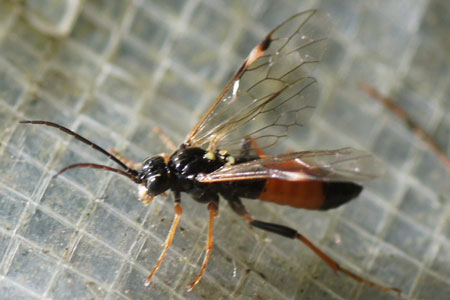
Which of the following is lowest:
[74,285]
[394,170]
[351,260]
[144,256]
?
[74,285]

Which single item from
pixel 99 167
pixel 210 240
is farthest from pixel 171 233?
pixel 99 167

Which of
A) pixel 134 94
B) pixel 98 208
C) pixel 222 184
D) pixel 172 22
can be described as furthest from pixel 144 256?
pixel 172 22

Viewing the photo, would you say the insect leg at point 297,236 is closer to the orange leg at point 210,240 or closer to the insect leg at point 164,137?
the orange leg at point 210,240

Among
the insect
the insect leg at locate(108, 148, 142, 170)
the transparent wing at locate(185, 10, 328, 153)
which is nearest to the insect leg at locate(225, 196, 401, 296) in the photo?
the insect

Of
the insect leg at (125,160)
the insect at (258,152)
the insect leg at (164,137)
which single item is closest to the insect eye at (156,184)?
the insect at (258,152)

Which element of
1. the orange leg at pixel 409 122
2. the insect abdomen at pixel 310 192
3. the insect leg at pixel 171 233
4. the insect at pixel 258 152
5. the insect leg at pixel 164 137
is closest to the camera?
the insect leg at pixel 171 233

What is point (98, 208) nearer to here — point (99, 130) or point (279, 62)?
point (99, 130)
